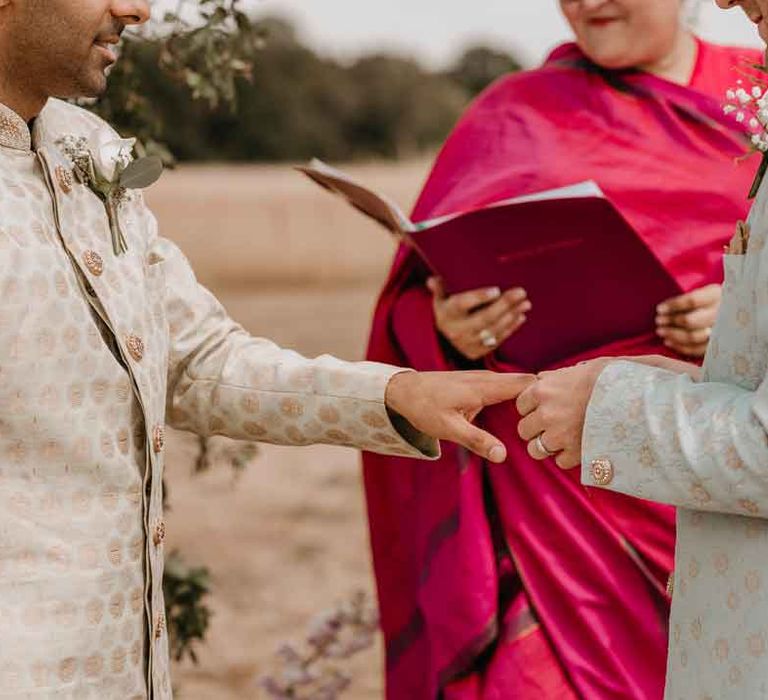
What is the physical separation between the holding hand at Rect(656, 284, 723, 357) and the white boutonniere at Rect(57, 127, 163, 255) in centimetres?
125

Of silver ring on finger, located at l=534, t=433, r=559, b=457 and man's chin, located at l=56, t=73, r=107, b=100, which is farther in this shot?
silver ring on finger, located at l=534, t=433, r=559, b=457

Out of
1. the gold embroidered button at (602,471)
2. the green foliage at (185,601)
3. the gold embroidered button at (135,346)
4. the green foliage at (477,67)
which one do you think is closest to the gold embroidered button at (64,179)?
the gold embroidered button at (135,346)

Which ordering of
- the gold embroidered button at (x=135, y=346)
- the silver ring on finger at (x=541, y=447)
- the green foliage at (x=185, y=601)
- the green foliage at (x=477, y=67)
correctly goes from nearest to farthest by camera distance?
the gold embroidered button at (x=135, y=346)
the silver ring on finger at (x=541, y=447)
the green foliage at (x=185, y=601)
the green foliage at (x=477, y=67)

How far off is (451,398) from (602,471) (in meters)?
0.37

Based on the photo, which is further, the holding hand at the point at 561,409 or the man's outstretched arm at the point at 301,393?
the man's outstretched arm at the point at 301,393

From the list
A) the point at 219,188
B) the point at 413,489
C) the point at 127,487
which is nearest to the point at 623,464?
the point at 127,487

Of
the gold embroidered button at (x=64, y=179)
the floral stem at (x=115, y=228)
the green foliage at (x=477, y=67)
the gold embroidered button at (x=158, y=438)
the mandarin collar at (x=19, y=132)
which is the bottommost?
the green foliage at (x=477, y=67)

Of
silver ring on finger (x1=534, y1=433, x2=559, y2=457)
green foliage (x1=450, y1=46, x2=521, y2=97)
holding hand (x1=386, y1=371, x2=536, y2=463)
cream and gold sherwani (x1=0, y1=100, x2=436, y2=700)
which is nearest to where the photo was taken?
cream and gold sherwani (x1=0, y1=100, x2=436, y2=700)

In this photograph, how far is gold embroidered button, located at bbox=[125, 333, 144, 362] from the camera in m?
2.34

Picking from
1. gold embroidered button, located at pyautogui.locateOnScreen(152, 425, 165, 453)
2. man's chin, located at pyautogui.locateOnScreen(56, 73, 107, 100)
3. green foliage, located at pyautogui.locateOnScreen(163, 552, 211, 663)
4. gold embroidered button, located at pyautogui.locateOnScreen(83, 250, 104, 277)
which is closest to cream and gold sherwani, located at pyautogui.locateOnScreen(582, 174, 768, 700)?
gold embroidered button, located at pyautogui.locateOnScreen(152, 425, 165, 453)

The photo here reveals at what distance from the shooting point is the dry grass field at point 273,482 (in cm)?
643

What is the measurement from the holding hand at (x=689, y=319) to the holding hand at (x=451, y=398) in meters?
0.74

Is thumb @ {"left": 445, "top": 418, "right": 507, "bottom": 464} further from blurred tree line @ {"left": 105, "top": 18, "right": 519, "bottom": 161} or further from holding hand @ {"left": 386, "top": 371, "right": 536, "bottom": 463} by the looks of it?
blurred tree line @ {"left": 105, "top": 18, "right": 519, "bottom": 161}

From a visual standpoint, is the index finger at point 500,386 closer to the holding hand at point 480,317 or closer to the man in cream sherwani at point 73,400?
the man in cream sherwani at point 73,400
